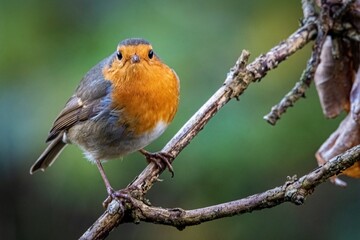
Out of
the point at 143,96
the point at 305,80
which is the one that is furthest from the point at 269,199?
the point at 143,96

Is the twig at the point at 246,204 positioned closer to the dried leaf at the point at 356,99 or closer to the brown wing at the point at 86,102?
the dried leaf at the point at 356,99

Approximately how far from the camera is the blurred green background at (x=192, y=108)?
12.9ft


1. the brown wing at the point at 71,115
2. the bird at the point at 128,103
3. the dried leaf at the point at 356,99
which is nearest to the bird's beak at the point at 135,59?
the bird at the point at 128,103

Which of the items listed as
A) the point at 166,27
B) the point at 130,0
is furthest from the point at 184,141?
the point at 130,0

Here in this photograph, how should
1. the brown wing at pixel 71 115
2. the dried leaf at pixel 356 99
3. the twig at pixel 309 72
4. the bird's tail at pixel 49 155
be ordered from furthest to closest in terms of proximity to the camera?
the bird's tail at pixel 49 155 < the brown wing at pixel 71 115 < the twig at pixel 309 72 < the dried leaf at pixel 356 99

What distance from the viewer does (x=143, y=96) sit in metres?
3.31

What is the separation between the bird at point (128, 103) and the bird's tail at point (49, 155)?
49cm

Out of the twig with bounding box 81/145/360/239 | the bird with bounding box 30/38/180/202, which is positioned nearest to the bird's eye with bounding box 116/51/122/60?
the bird with bounding box 30/38/180/202

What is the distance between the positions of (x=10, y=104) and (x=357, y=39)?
2192 mm

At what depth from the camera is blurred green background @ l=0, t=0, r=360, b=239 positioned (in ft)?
12.9

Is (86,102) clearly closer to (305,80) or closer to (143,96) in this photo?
(143,96)

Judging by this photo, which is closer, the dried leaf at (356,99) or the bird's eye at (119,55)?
the dried leaf at (356,99)

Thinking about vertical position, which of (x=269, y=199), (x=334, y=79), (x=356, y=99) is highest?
(x=334, y=79)

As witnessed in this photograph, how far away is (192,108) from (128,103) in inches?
22.6
